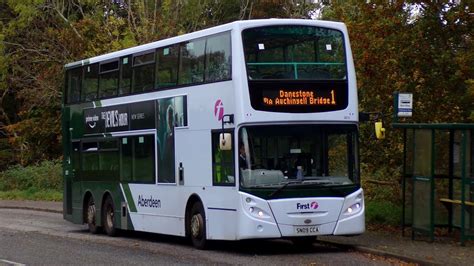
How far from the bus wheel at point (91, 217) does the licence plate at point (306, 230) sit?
8.30 metres

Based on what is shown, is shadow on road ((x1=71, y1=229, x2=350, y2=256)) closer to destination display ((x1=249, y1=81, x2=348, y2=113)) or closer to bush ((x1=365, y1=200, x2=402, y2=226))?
destination display ((x1=249, y1=81, x2=348, y2=113))

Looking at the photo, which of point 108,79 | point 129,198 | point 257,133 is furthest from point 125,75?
point 257,133

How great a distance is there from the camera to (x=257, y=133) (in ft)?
50.5

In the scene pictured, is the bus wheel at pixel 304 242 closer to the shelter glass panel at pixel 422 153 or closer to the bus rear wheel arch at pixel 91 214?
the shelter glass panel at pixel 422 153

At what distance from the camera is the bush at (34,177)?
4132 cm

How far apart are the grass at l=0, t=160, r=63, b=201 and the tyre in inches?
618

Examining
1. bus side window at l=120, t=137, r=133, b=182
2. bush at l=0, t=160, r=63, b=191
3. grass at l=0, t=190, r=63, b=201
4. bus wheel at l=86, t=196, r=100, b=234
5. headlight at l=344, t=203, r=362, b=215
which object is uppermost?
bus side window at l=120, t=137, r=133, b=182

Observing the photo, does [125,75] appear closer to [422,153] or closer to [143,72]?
[143,72]

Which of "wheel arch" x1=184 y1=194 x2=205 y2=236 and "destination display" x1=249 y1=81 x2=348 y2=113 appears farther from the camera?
"wheel arch" x1=184 y1=194 x2=205 y2=236

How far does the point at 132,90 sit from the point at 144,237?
3897 mm

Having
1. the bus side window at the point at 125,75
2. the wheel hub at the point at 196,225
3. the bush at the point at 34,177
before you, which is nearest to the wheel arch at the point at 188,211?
the wheel hub at the point at 196,225

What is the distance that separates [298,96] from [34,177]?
29.1m

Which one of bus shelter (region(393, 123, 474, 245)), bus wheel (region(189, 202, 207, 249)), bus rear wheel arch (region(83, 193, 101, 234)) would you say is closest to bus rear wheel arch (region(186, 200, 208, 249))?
bus wheel (region(189, 202, 207, 249))

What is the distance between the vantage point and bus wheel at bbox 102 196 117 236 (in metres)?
21.3
